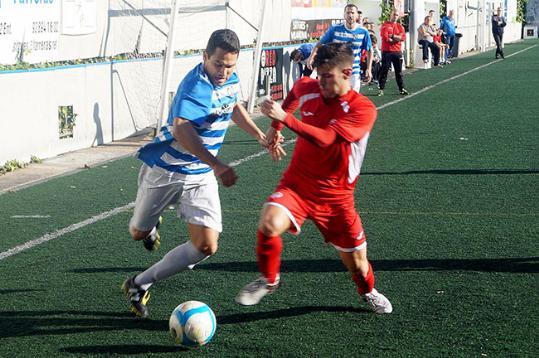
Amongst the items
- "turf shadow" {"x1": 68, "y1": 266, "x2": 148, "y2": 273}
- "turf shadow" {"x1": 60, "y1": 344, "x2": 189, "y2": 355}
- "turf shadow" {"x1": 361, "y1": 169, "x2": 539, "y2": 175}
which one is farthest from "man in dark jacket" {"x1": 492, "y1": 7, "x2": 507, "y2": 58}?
"turf shadow" {"x1": 60, "y1": 344, "x2": 189, "y2": 355}

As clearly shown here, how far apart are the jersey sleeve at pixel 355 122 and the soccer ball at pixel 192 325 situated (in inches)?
53.1

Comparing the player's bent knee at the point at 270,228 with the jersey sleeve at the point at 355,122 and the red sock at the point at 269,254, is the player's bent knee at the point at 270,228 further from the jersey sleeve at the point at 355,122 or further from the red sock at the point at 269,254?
the jersey sleeve at the point at 355,122

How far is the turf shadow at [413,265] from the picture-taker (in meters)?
7.70

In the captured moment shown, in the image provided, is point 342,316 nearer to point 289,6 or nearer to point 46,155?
point 46,155

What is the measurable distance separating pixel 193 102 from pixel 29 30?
8.35 m

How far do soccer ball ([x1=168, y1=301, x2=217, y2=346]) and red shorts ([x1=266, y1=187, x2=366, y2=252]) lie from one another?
0.79 m

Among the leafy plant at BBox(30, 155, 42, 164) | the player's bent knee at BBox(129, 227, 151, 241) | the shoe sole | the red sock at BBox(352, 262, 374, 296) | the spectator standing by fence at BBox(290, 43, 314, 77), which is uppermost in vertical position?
the spectator standing by fence at BBox(290, 43, 314, 77)

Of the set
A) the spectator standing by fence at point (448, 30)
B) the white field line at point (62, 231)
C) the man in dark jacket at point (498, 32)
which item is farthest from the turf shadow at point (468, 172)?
the man in dark jacket at point (498, 32)

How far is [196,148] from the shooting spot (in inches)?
241

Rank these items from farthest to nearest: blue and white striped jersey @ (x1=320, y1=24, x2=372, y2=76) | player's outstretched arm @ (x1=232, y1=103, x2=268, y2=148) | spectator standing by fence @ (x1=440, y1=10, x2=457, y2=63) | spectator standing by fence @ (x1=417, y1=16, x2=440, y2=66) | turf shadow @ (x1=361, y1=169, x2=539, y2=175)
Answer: spectator standing by fence @ (x1=440, y1=10, x2=457, y2=63)
spectator standing by fence @ (x1=417, y1=16, x2=440, y2=66)
blue and white striped jersey @ (x1=320, y1=24, x2=372, y2=76)
turf shadow @ (x1=361, y1=169, x2=539, y2=175)
player's outstretched arm @ (x1=232, y1=103, x2=268, y2=148)

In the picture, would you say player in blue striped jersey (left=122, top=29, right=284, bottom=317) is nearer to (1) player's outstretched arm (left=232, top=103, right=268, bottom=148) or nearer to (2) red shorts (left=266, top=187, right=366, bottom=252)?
(1) player's outstretched arm (left=232, top=103, right=268, bottom=148)

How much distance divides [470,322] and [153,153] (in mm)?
2263

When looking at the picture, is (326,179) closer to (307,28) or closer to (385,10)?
(307,28)

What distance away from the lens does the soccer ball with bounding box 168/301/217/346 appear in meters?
5.78
